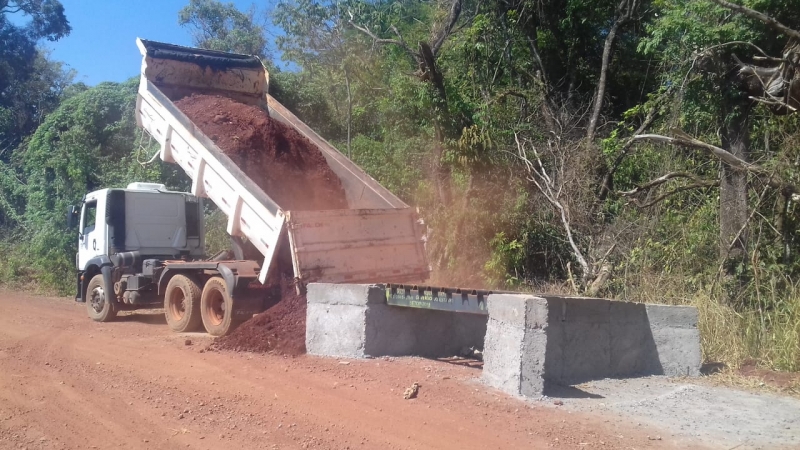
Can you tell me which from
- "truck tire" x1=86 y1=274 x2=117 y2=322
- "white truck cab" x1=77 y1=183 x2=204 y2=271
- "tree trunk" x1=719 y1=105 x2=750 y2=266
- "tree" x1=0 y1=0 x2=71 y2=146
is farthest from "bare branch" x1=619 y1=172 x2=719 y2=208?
"tree" x1=0 y1=0 x2=71 y2=146

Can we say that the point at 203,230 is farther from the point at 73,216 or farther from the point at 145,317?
the point at 73,216

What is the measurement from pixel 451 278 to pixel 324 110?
8.26 m

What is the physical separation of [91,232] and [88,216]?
0.37m

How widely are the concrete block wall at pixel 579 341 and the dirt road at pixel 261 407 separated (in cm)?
37

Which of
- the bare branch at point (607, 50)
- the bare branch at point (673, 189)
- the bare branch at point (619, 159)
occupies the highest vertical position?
the bare branch at point (607, 50)

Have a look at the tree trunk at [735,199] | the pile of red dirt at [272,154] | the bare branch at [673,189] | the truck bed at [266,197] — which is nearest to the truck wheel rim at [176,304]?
the truck bed at [266,197]

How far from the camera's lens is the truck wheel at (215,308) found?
956cm

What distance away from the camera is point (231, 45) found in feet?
90.2

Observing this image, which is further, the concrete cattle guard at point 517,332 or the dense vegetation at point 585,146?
the dense vegetation at point 585,146

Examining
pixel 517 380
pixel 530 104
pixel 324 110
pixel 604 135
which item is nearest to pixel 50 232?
pixel 324 110

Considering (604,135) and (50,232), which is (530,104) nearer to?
(604,135)

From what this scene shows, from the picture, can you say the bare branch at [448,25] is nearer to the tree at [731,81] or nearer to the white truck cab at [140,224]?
the tree at [731,81]

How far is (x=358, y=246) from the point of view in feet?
30.0

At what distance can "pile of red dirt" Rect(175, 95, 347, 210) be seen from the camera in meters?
10.1
